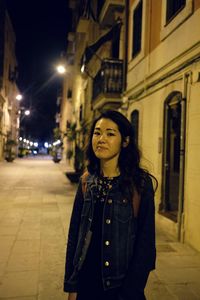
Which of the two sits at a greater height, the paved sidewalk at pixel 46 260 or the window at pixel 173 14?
the window at pixel 173 14

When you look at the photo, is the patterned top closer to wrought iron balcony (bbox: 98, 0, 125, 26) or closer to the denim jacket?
the denim jacket

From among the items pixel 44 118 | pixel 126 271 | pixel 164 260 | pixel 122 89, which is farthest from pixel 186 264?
pixel 44 118

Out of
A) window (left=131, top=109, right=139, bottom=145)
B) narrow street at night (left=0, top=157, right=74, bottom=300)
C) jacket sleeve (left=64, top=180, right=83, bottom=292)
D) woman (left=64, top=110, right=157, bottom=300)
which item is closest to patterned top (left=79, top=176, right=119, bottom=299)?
woman (left=64, top=110, right=157, bottom=300)

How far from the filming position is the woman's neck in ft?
7.90

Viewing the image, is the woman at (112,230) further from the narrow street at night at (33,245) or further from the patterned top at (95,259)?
the narrow street at night at (33,245)

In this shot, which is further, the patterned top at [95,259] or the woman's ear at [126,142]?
the woman's ear at [126,142]

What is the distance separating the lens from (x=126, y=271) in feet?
7.27

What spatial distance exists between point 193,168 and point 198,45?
92.7 inches

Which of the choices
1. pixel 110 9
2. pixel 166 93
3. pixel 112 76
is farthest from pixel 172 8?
pixel 110 9

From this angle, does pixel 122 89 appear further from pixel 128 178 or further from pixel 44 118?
pixel 44 118

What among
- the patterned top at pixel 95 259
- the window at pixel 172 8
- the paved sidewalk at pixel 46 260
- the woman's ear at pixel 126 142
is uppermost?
the window at pixel 172 8

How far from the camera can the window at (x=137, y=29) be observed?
10.7m

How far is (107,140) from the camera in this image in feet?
7.65

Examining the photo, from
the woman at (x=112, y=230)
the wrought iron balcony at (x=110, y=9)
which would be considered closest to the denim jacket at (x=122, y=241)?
the woman at (x=112, y=230)
